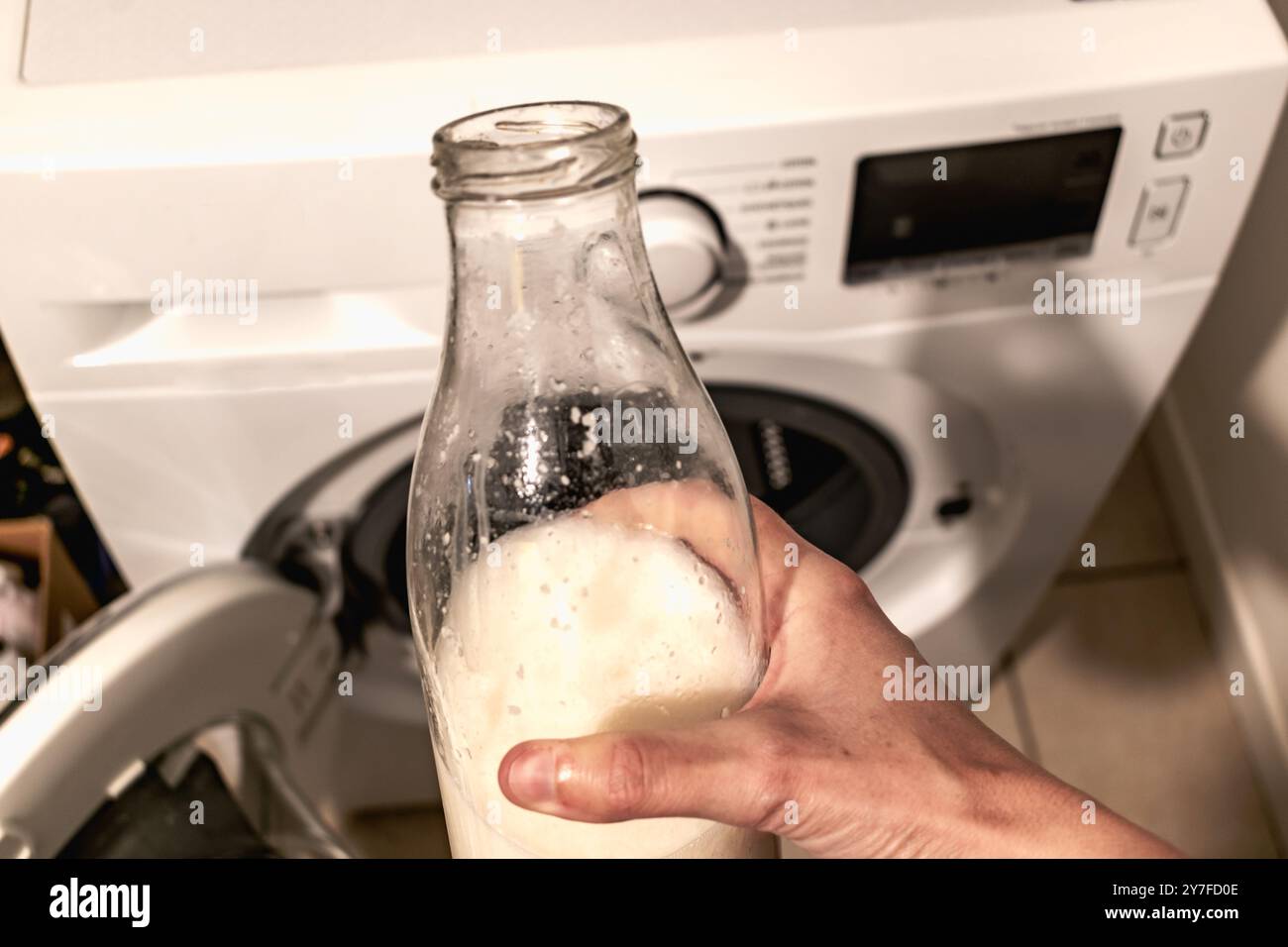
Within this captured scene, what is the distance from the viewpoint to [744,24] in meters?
0.57

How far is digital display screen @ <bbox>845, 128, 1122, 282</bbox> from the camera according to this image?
1.88 ft

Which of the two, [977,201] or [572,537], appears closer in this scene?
[572,537]

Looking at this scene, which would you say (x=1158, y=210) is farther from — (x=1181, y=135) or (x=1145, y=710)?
(x=1145, y=710)

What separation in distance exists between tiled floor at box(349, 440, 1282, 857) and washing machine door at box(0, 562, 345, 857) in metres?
0.26

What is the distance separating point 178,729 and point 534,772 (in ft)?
1.25

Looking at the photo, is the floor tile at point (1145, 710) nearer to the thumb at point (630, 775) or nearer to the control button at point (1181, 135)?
the control button at point (1181, 135)

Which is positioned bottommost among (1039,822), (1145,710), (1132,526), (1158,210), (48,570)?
(1145,710)

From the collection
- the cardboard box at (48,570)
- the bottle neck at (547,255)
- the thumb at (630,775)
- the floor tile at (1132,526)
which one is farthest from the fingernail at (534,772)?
the floor tile at (1132,526)

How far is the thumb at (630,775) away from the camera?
32cm

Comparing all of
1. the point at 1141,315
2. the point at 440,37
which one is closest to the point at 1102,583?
the point at 1141,315

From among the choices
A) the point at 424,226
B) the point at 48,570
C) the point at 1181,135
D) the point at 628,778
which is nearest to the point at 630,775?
the point at 628,778

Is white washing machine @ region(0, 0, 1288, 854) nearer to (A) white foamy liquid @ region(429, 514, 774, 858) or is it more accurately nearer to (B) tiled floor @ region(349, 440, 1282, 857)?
(A) white foamy liquid @ region(429, 514, 774, 858)

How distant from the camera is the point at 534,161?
11.7 inches

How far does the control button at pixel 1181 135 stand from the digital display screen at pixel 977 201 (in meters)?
0.03
